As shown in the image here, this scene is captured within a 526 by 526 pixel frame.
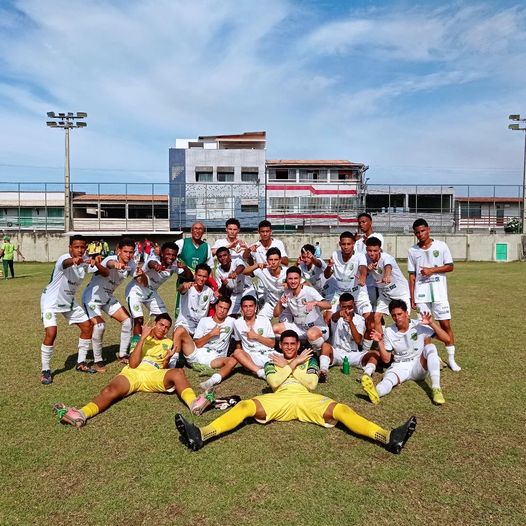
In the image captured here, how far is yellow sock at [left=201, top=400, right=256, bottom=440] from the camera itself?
442cm

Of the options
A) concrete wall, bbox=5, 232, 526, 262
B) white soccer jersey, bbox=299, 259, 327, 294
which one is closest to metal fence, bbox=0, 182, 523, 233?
concrete wall, bbox=5, 232, 526, 262

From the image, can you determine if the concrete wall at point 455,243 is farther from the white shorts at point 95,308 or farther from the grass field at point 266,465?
the grass field at point 266,465

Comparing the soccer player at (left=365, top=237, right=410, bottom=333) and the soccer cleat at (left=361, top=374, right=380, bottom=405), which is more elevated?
the soccer player at (left=365, top=237, right=410, bottom=333)

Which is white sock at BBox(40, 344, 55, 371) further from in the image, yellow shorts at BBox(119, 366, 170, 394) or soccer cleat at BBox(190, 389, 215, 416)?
soccer cleat at BBox(190, 389, 215, 416)

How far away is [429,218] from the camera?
136 ft

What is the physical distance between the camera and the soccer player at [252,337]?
22.1ft

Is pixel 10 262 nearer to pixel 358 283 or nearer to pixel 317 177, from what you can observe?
pixel 358 283

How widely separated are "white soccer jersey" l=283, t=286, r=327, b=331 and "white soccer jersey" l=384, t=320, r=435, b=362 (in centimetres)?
131

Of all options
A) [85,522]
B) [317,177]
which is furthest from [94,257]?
[317,177]

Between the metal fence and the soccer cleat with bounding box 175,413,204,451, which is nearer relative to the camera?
the soccer cleat with bounding box 175,413,204,451

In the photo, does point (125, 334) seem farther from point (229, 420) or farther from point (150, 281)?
point (229, 420)

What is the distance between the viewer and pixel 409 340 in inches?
245

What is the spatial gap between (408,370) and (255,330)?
2142mm

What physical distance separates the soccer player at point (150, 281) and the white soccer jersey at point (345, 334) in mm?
2521
